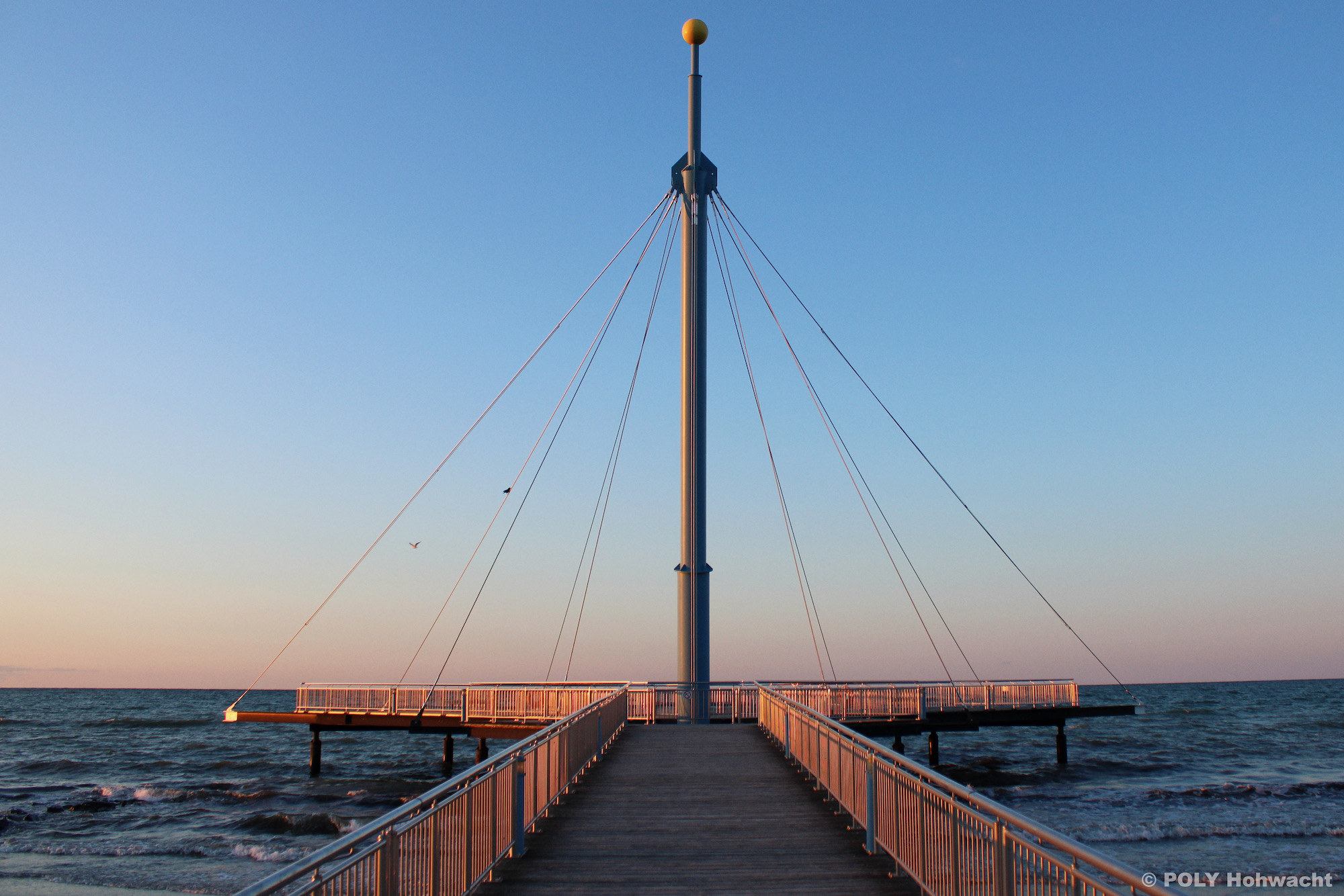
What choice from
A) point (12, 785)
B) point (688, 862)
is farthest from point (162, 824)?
point (688, 862)

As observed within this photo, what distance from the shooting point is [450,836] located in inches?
294

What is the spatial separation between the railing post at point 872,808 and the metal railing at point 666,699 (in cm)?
1396

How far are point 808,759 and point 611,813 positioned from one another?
348 cm

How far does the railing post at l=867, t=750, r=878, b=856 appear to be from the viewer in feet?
31.4

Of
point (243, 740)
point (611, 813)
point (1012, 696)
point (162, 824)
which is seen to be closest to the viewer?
point (611, 813)

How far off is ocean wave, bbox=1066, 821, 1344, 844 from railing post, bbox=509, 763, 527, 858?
17589 mm

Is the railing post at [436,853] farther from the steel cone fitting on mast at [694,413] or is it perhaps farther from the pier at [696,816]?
the steel cone fitting on mast at [694,413]

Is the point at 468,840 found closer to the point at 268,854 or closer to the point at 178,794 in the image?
the point at 268,854

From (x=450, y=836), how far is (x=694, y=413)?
18276 millimetres

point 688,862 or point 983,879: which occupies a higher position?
point 983,879

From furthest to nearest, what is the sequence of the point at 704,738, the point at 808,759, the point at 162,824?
1. the point at 162,824
2. the point at 704,738
3. the point at 808,759

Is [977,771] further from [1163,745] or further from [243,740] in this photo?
[243,740]

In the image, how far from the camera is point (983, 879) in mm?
6793

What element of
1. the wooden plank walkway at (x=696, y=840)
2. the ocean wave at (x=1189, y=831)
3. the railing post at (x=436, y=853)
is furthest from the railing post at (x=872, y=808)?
the ocean wave at (x=1189, y=831)
